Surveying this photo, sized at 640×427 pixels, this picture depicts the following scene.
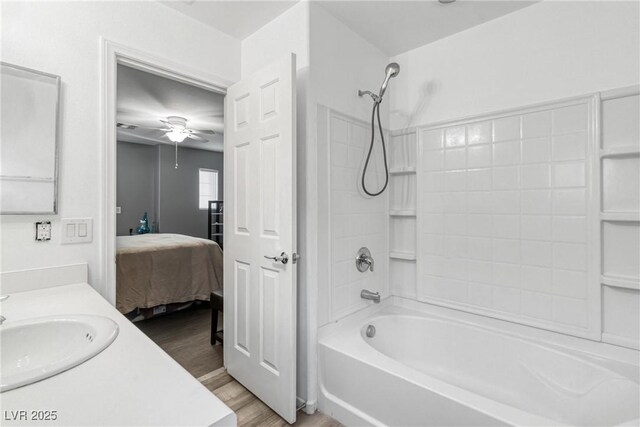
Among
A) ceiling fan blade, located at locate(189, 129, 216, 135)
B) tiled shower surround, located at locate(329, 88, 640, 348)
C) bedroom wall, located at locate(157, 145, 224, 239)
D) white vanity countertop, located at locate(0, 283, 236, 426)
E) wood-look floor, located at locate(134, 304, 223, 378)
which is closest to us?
white vanity countertop, located at locate(0, 283, 236, 426)

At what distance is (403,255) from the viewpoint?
7.69 ft

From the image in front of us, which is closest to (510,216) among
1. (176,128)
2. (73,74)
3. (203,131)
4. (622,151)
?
(622,151)

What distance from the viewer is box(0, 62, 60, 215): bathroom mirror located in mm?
1268

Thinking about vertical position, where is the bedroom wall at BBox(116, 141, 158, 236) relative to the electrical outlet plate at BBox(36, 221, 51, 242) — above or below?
above

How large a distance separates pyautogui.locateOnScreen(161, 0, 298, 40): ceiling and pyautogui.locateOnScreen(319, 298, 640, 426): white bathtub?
6.39 feet

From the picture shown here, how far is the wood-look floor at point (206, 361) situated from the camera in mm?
1739

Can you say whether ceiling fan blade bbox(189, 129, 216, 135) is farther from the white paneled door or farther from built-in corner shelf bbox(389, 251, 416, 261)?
built-in corner shelf bbox(389, 251, 416, 261)

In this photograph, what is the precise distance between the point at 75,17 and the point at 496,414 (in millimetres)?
2507

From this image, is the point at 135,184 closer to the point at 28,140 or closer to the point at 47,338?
the point at 28,140

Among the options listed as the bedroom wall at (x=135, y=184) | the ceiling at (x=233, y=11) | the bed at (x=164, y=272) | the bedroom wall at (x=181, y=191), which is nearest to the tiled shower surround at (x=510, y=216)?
the ceiling at (x=233, y=11)

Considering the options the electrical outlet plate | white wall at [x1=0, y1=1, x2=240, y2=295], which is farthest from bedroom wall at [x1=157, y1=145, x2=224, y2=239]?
the electrical outlet plate

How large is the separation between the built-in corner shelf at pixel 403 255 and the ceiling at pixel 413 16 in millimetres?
1535

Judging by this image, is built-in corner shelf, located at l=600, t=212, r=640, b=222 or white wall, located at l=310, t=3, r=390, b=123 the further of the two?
white wall, located at l=310, t=3, r=390, b=123

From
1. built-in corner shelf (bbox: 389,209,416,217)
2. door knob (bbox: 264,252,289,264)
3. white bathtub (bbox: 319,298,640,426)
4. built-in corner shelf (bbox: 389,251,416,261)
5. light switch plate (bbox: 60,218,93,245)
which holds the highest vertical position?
built-in corner shelf (bbox: 389,209,416,217)
